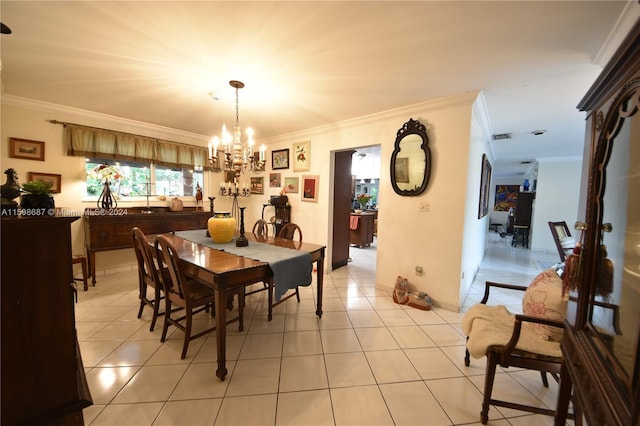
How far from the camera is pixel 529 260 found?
5301 mm

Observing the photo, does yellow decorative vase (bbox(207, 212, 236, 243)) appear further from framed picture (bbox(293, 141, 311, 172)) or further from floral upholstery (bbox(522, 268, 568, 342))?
floral upholstery (bbox(522, 268, 568, 342))

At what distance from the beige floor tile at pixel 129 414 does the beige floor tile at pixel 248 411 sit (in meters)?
0.39

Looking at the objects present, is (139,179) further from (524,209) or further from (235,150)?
(524,209)

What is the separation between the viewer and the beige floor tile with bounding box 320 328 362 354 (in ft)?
6.56

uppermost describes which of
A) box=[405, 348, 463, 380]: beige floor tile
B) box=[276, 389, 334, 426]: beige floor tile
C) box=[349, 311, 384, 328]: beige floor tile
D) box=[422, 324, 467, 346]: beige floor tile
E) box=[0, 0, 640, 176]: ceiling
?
box=[0, 0, 640, 176]: ceiling

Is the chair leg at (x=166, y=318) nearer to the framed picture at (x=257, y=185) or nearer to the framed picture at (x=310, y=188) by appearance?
the framed picture at (x=310, y=188)

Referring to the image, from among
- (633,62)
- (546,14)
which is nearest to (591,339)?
(633,62)

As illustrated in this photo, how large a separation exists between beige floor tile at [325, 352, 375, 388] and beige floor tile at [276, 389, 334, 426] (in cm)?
14

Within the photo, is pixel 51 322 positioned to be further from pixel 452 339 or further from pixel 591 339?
pixel 452 339

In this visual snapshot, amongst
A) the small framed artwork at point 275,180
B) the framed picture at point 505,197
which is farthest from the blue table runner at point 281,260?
the framed picture at point 505,197

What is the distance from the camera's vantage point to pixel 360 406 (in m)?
1.46

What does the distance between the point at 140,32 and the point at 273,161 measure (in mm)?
3030

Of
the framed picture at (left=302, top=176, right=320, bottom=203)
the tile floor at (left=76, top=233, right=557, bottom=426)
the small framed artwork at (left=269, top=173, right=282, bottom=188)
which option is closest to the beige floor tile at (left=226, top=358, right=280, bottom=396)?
the tile floor at (left=76, top=233, right=557, bottom=426)

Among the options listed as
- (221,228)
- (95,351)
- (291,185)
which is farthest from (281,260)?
(291,185)
